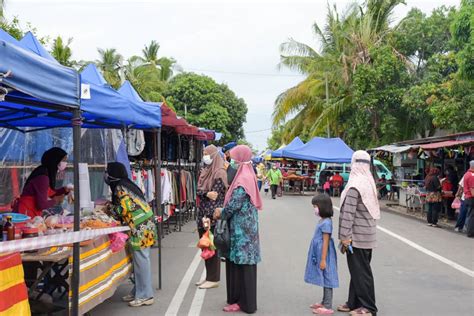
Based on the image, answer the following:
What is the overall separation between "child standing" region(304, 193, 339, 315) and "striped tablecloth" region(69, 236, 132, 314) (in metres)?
2.30

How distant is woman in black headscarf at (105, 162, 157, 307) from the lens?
6293 mm

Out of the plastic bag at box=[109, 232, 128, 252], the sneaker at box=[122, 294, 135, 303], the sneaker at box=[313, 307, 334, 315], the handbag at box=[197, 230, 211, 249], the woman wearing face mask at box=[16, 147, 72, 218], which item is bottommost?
the sneaker at box=[313, 307, 334, 315]

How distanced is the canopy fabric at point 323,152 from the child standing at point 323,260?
795 inches

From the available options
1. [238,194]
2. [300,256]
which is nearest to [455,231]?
[300,256]

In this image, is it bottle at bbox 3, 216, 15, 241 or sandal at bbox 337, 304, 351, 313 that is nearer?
bottle at bbox 3, 216, 15, 241

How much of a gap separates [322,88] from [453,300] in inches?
1042

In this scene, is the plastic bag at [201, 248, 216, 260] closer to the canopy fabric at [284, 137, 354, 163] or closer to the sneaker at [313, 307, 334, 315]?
the sneaker at [313, 307, 334, 315]

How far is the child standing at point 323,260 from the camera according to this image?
244 inches

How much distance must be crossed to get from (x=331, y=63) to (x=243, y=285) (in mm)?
24415

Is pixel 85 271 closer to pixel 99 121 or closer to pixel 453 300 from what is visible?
pixel 99 121

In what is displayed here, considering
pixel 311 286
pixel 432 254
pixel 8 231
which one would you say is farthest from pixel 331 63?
pixel 8 231

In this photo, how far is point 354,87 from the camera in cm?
2533

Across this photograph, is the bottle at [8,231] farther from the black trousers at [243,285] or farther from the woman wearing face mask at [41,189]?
the black trousers at [243,285]

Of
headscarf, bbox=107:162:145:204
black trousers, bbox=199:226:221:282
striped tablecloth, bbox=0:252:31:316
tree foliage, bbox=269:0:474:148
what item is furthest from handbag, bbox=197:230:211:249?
tree foliage, bbox=269:0:474:148
